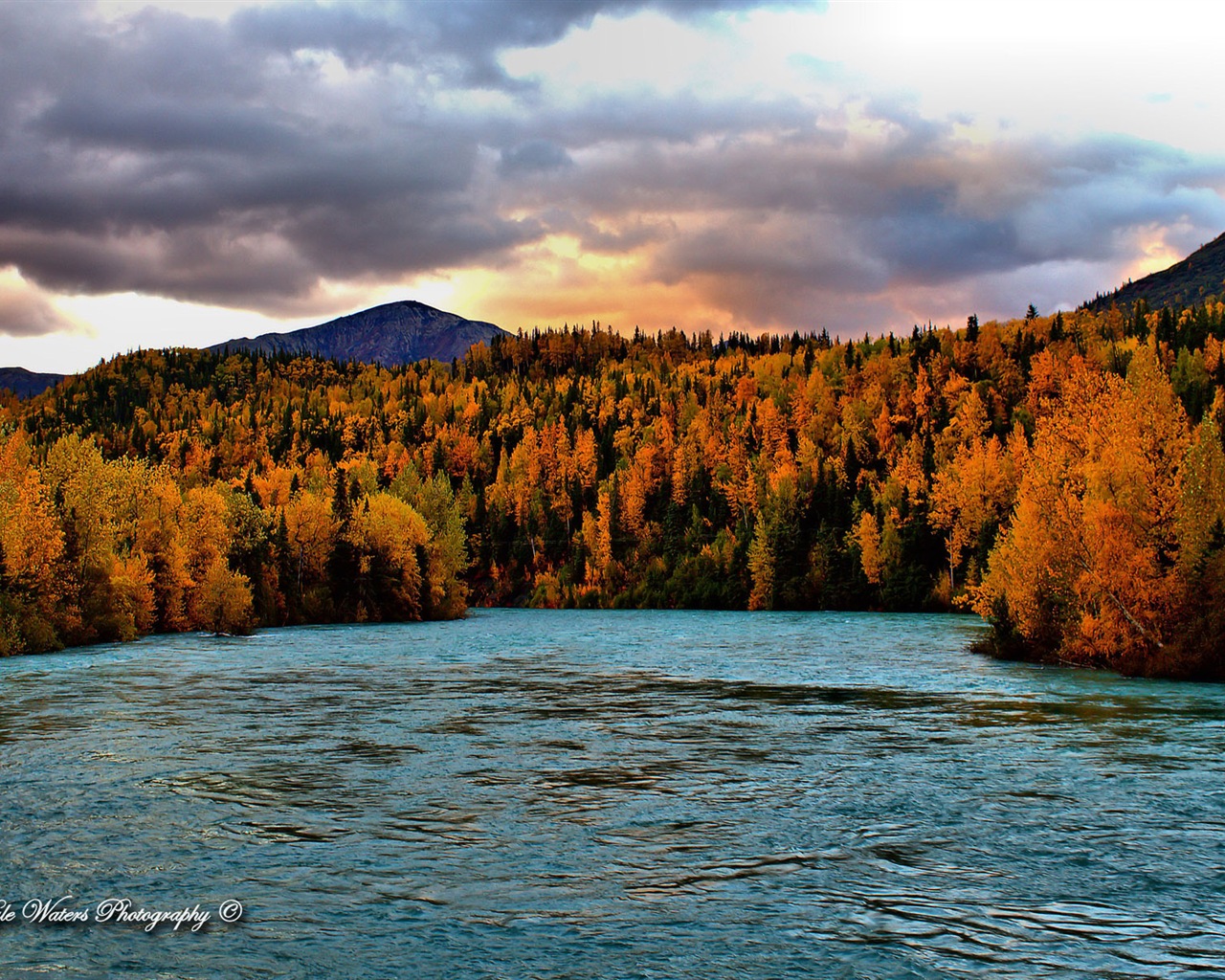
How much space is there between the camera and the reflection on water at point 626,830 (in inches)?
608

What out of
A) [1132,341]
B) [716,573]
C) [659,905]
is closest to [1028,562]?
[659,905]

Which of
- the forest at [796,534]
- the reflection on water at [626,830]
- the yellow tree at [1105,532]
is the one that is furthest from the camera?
the forest at [796,534]

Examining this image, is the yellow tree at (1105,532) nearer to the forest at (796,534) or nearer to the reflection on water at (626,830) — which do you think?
the forest at (796,534)

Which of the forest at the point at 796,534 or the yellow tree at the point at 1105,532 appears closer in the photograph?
the yellow tree at the point at 1105,532

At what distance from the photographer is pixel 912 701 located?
4291cm

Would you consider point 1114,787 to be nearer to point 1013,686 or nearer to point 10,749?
point 1013,686

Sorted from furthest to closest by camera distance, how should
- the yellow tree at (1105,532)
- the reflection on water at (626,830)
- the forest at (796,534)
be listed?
the forest at (796,534) < the yellow tree at (1105,532) < the reflection on water at (626,830)

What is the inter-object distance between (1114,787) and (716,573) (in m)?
134

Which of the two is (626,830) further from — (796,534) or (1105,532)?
(796,534)

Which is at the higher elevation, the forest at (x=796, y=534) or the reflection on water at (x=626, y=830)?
the forest at (x=796, y=534)

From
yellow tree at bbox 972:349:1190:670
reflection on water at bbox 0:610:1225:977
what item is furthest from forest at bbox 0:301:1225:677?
reflection on water at bbox 0:610:1225:977

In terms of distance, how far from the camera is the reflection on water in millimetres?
15453

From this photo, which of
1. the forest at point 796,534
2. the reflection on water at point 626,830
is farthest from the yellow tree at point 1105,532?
the reflection on water at point 626,830

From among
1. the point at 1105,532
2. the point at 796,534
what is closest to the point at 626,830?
the point at 1105,532
